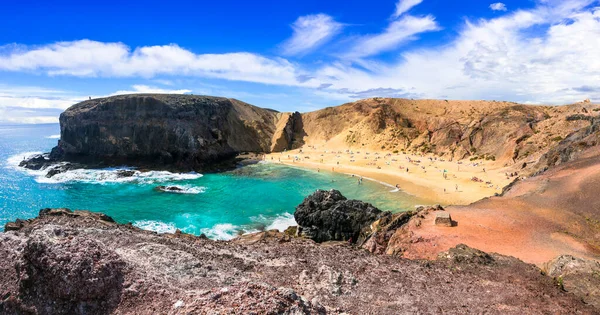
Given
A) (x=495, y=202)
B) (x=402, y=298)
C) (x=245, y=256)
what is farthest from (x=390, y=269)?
(x=495, y=202)

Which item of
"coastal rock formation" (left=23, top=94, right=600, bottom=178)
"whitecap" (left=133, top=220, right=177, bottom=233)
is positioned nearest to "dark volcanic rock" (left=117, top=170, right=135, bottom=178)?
"coastal rock formation" (left=23, top=94, right=600, bottom=178)

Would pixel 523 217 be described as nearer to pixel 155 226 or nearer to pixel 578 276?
pixel 578 276

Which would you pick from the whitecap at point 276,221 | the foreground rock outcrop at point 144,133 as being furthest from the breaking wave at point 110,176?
the whitecap at point 276,221

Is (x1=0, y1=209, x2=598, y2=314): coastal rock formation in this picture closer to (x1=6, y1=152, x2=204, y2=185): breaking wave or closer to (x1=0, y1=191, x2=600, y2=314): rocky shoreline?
(x1=0, y1=191, x2=600, y2=314): rocky shoreline

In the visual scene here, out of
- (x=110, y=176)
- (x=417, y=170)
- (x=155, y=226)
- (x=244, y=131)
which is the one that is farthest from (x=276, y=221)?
(x=244, y=131)

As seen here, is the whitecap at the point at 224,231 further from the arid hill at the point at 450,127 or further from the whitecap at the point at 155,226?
the arid hill at the point at 450,127

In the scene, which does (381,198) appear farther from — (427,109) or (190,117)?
(427,109)
